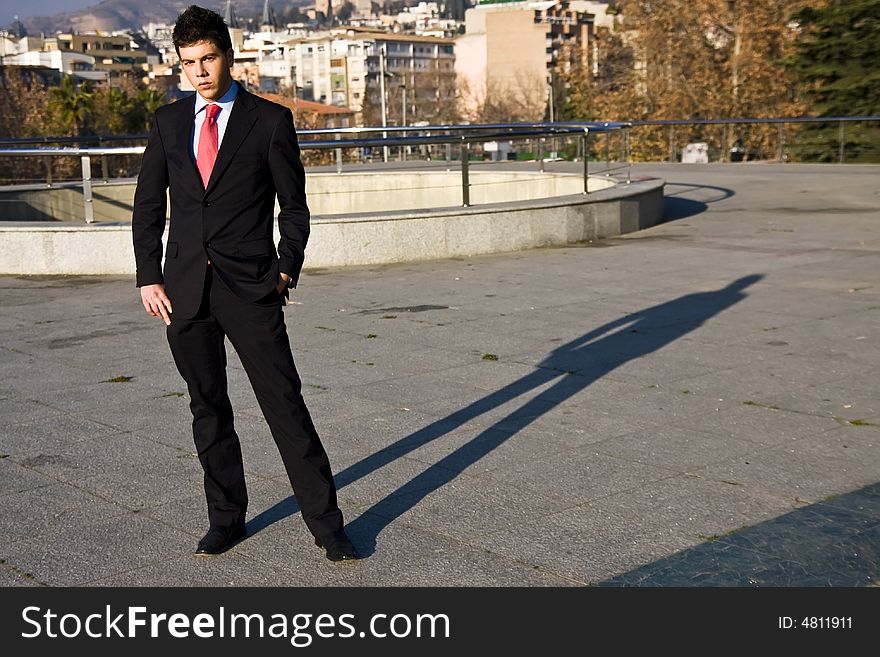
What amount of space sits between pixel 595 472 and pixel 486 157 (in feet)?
86.1

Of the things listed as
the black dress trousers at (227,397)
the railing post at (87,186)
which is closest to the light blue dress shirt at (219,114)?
the black dress trousers at (227,397)

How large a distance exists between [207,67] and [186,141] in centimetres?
26

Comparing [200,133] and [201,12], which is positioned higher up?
[201,12]

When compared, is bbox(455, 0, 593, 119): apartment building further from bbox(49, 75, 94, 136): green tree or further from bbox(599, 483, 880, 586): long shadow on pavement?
bbox(599, 483, 880, 586): long shadow on pavement

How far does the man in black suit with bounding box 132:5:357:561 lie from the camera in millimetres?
4242

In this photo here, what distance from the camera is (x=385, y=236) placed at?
41.9ft

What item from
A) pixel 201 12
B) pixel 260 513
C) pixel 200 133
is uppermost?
pixel 201 12

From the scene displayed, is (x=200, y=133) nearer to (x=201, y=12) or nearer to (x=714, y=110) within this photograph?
(x=201, y=12)

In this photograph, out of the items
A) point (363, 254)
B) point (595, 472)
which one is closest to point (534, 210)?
point (363, 254)

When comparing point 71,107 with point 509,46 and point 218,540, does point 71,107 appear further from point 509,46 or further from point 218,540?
point 509,46

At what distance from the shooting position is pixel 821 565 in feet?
13.9

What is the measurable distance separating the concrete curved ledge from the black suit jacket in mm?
8031

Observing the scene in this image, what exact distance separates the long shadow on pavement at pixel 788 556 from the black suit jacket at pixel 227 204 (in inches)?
61.7
